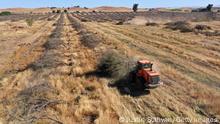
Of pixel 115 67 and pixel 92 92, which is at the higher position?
pixel 115 67

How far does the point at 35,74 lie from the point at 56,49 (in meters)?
10.1

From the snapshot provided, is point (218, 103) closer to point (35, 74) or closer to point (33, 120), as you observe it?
point (33, 120)

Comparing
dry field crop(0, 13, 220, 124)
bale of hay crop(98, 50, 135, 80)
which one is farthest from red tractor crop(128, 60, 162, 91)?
bale of hay crop(98, 50, 135, 80)

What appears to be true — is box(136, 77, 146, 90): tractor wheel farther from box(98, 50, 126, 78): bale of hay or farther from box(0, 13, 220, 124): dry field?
box(98, 50, 126, 78): bale of hay

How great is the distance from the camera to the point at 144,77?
15.7 meters

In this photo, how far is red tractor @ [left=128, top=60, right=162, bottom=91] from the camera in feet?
50.3

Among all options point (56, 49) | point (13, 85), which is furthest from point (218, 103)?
point (56, 49)

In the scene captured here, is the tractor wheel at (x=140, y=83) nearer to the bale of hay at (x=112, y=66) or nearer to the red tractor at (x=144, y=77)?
the red tractor at (x=144, y=77)

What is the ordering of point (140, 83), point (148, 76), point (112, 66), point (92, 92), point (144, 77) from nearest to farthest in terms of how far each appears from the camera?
point (148, 76) → point (144, 77) → point (140, 83) → point (92, 92) → point (112, 66)

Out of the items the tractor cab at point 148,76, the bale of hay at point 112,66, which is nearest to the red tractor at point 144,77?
the tractor cab at point 148,76

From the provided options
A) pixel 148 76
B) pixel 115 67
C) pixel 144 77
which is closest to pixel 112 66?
pixel 115 67

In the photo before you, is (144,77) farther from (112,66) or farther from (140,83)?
(112,66)

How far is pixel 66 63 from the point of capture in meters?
23.4

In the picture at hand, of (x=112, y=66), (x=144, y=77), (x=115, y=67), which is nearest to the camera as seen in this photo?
(x=144, y=77)
